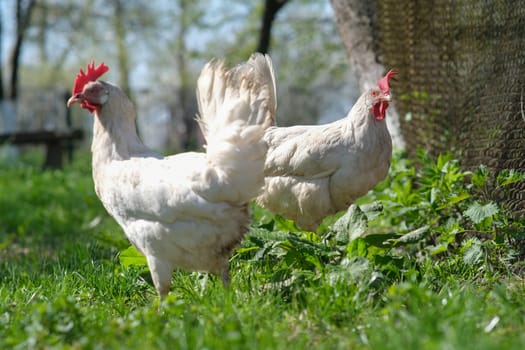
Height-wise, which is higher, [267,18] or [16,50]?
[267,18]

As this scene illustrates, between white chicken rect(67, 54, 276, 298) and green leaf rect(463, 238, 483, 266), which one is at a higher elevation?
white chicken rect(67, 54, 276, 298)

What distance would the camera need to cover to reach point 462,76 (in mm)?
4664

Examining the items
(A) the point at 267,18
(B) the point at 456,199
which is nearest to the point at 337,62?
(A) the point at 267,18

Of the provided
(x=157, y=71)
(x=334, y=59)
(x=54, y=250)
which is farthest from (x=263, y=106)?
(x=157, y=71)

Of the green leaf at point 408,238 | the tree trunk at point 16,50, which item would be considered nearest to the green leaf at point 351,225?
the green leaf at point 408,238

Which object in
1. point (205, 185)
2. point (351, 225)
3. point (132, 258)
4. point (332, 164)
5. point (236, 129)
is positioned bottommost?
point (132, 258)

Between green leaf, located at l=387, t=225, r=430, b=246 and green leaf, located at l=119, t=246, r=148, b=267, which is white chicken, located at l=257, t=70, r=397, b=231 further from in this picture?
green leaf, located at l=119, t=246, r=148, b=267

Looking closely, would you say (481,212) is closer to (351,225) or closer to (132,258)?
(351,225)

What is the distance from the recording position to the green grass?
252cm

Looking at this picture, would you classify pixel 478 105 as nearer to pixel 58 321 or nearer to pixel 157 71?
pixel 58 321

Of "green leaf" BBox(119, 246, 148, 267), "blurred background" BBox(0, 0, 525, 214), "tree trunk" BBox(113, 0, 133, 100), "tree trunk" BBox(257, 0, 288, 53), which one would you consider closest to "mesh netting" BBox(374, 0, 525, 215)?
"blurred background" BBox(0, 0, 525, 214)

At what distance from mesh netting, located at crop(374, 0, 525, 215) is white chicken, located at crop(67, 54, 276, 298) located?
67.9 inches

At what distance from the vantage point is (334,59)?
59.3 feet

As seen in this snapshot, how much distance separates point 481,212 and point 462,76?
1333 millimetres
